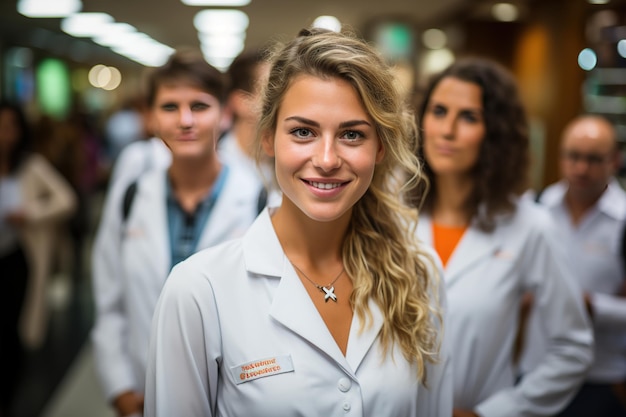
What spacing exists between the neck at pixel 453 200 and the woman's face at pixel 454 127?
75mm

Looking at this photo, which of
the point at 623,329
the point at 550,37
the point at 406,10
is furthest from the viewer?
the point at 406,10

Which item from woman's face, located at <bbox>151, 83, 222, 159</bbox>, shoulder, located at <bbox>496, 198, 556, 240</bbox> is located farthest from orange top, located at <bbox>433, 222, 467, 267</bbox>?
woman's face, located at <bbox>151, 83, 222, 159</bbox>

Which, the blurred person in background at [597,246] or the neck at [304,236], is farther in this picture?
the blurred person in background at [597,246]

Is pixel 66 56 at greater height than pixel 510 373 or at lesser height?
greater

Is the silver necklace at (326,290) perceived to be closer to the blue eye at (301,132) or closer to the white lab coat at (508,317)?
the blue eye at (301,132)

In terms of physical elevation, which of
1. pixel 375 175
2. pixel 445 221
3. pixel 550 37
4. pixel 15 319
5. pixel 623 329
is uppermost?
pixel 550 37

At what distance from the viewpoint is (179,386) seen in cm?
129

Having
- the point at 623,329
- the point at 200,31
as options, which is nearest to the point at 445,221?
the point at 623,329

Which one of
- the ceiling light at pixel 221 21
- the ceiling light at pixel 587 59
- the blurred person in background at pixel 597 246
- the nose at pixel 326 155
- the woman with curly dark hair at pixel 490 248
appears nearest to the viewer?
the nose at pixel 326 155

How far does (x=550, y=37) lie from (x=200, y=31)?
20.9ft

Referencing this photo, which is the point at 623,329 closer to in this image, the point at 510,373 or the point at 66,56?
the point at 510,373

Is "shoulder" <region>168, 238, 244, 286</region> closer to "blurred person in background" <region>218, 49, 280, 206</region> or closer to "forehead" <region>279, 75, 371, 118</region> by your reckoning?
"forehead" <region>279, 75, 371, 118</region>

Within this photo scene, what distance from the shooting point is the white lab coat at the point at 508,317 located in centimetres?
201

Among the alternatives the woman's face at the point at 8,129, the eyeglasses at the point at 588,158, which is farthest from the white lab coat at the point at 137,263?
the woman's face at the point at 8,129
